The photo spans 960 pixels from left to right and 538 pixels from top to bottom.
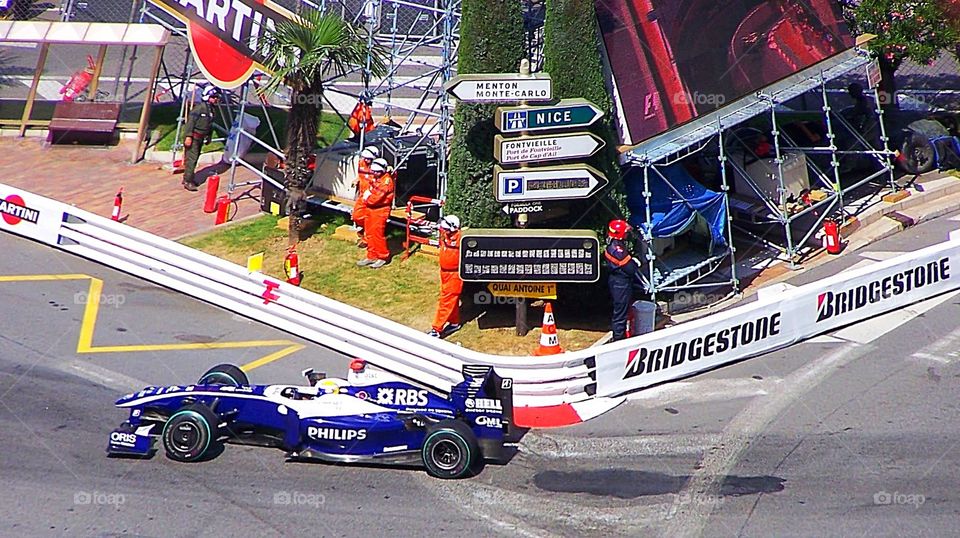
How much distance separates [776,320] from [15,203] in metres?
12.6

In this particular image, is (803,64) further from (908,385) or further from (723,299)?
(908,385)

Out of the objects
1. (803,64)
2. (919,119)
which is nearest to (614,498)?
(803,64)

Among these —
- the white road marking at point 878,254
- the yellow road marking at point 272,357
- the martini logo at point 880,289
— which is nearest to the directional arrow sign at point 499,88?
the yellow road marking at point 272,357

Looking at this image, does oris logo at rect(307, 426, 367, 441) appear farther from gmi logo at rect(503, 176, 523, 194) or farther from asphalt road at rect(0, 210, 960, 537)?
gmi logo at rect(503, 176, 523, 194)

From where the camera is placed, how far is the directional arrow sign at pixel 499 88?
14047mm

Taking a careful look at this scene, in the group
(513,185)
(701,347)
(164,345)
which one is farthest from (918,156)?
(164,345)

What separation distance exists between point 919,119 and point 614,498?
1391 centimetres

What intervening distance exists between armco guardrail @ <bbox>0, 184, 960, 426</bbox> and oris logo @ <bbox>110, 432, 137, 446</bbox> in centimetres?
376

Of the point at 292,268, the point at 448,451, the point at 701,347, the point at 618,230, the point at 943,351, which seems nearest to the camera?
the point at 448,451

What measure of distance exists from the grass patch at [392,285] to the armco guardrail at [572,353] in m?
1.30

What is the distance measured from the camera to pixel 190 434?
35.8 feet

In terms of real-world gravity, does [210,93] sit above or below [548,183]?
above

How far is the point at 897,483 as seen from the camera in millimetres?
10430

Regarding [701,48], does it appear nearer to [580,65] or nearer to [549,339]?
[580,65]
